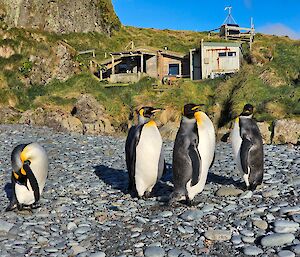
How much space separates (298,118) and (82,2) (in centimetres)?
2510

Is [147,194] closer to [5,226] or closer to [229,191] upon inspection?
[229,191]

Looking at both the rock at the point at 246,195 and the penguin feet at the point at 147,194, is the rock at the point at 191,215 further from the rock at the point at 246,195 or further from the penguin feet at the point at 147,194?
the penguin feet at the point at 147,194

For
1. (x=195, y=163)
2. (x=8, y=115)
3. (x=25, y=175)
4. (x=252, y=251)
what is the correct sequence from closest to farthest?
(x=252, y=251)
(x=195, y=163)
(x=25, y=175)
(x=8, y=115)

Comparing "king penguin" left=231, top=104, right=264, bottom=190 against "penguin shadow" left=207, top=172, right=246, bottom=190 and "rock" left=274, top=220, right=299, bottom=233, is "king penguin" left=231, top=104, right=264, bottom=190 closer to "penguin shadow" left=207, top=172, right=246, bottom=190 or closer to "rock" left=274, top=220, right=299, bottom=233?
"penguin shadow" left=207, top=172, right=246, bottom=190

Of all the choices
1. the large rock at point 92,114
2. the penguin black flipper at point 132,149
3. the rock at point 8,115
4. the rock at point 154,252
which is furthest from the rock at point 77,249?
the rock at point 8,115

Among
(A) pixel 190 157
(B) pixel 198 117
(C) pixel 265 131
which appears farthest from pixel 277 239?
(C) pixel 265 131

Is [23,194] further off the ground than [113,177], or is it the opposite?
[23,194]

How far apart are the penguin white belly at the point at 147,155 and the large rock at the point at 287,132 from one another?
9.26m

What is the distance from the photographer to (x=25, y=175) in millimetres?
5965

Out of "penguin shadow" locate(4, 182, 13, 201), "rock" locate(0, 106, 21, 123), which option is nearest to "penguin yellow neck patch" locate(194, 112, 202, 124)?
"penguin shadow" locate(4, 182, 13, 201)

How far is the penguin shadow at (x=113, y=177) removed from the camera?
291 inches

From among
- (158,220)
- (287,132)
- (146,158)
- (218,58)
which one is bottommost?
(158,220)

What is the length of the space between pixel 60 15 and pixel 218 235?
32.0 meters

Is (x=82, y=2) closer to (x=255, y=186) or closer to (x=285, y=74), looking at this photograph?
(x=285, y=74)
